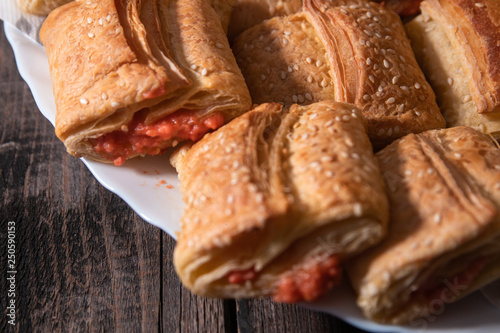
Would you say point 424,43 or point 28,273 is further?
point 424,43

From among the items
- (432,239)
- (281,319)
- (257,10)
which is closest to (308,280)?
Result: (432,239)

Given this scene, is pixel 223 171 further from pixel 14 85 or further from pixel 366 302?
pixel 14 85

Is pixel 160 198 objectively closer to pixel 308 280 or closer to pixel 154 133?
pixel 154 133

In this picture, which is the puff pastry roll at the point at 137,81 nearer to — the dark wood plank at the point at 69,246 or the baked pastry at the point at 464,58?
the dark wood plank at the point at 69,246

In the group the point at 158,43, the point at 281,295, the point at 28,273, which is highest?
the point at 158,43

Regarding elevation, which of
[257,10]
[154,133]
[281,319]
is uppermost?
[257,10]

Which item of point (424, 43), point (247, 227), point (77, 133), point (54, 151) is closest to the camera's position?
point (247, 227)

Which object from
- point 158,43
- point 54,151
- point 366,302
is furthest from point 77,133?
point 366,302

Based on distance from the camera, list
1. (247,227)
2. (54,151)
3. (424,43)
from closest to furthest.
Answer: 1. (247,227)
2. (424,43)
3. (54,151)
